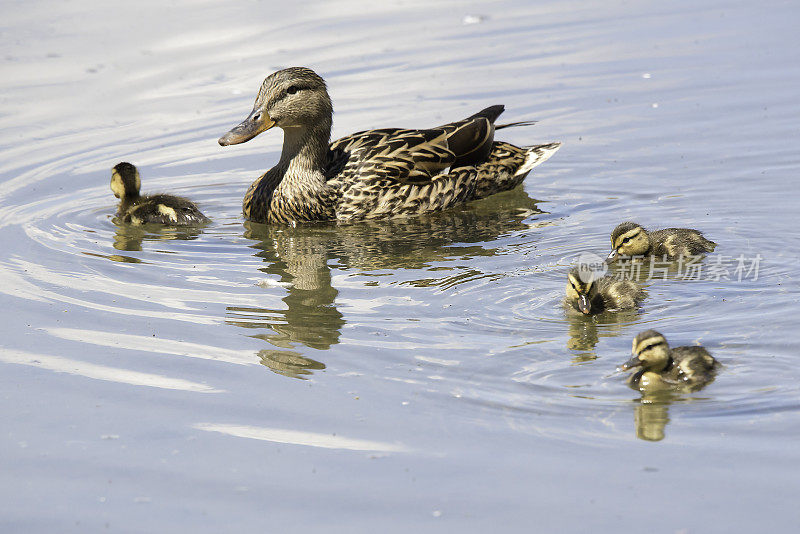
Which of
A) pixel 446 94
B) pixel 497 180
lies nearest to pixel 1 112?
pixel 446 94

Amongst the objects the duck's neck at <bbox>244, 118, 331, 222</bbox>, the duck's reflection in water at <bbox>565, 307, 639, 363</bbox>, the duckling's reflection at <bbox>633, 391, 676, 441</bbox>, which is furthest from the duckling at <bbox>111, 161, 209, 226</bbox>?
the duckling's reflection at <bbox>633, 391, 676, 441</bbox>

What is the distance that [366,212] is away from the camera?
7.57 m

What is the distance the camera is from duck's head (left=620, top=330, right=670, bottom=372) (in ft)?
14.9

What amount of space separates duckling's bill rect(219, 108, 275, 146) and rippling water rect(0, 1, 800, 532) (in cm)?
58

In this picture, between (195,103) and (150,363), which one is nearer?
(150,363)

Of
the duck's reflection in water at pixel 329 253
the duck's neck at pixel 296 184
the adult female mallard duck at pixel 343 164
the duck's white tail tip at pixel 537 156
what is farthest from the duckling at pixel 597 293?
the duck's white tail tip at pixel 537 156

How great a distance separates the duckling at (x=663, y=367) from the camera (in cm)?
455

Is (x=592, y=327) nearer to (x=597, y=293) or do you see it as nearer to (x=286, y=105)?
(x=597, y=293)

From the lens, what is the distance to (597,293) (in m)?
5.56

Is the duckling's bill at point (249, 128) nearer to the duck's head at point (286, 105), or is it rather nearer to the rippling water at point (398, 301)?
the duck's head at point (286, 105)

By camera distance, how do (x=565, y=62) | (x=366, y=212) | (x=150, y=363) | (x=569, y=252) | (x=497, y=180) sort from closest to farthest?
(x=150, y=363), (x=569, y=252), (x=366, y=212), (x=497, y=180), (x=565, y=62)

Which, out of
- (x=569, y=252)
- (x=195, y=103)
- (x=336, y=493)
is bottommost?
(x=336, y=493)

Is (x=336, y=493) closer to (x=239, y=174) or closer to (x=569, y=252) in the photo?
(x=569, y=252)

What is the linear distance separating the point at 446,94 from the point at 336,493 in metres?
6.41
